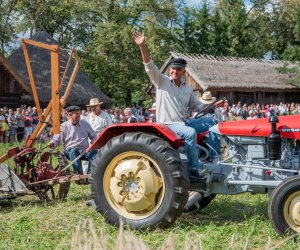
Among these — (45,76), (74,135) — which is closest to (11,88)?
(45,76)

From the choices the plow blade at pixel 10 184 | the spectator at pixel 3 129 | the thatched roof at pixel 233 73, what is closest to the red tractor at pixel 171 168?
the plow blade at pixel 10 184

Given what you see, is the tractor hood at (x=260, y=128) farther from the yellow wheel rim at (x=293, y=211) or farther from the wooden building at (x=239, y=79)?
the wooden building at (x=239, y=79)

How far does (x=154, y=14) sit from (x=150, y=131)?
35.4 meters

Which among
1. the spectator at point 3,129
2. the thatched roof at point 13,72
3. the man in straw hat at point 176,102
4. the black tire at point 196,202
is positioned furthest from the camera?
the thatched roof at point 13,72

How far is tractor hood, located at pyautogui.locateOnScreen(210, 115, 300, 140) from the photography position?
4742 millimetres

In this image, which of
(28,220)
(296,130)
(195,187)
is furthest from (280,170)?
(28,220)

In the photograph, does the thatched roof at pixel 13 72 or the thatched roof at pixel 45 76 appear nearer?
the thatched roof at pixel 13 72

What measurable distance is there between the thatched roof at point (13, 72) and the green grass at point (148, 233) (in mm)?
17746

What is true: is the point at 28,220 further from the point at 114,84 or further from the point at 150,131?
the point at 114,84

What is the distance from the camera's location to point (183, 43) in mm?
45000

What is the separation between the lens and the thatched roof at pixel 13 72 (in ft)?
77.4

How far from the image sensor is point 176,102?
5238 mm

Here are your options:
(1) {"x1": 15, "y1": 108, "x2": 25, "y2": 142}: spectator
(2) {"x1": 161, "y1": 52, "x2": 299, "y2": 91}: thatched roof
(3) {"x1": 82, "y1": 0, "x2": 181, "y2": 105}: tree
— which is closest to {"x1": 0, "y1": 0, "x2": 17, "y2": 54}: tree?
(3) {"x1": 82, "y1": 0, "x2": 181, "y2": 105}: tree

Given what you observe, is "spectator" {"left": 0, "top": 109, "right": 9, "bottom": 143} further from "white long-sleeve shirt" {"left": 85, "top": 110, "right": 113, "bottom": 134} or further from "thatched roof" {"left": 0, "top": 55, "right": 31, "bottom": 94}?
"white long-sleeve shirt" {"left": 85, "top": 110, "right": 113, "bottom": 134}
